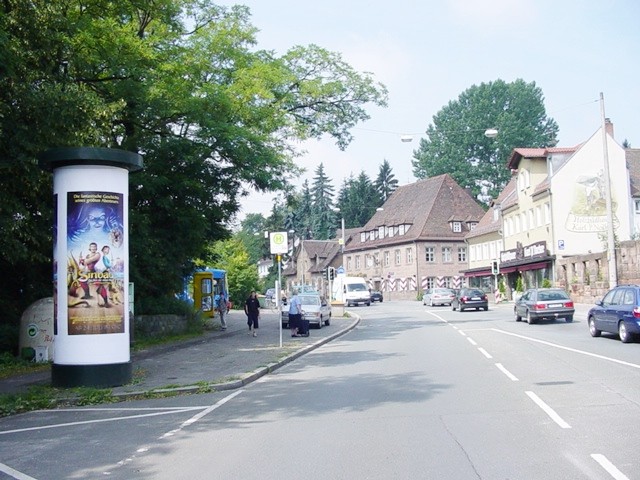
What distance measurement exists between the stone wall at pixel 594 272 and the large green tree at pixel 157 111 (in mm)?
14584

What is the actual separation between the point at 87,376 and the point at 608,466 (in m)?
9.76

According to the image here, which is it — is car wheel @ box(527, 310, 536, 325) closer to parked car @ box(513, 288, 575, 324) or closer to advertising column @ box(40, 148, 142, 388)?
parked car @ box(513, 288, 575, 324)

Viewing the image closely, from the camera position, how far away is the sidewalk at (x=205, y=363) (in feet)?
44.3

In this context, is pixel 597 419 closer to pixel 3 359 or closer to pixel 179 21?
pixel 3 359

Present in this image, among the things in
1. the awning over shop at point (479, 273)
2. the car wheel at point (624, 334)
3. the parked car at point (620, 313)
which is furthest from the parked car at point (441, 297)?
the car wheel at point (624, 334)

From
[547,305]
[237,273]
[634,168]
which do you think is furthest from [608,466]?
[634,168]

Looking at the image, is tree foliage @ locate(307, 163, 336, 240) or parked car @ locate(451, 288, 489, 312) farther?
tree foliage @ locate(307, 163, 336, 240)

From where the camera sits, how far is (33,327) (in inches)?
717

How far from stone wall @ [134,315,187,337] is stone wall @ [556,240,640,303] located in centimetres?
2085

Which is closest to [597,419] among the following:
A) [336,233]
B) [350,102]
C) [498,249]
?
[350,102]

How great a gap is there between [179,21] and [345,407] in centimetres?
1889

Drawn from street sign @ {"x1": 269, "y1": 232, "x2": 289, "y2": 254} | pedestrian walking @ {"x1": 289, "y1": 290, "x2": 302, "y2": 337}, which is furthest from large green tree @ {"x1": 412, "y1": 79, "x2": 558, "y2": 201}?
street sign @ {"x1": 269, "y1": 232, "x2": 289, "y2": 254}

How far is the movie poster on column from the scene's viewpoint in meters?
13.4

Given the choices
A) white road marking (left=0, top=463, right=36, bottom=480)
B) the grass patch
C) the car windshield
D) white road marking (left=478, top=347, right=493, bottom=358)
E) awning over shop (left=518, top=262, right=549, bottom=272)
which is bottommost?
white road marking (left=0, top=463, right=36, bottom=480)
